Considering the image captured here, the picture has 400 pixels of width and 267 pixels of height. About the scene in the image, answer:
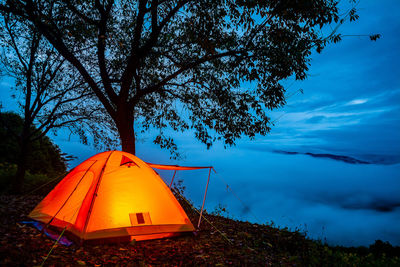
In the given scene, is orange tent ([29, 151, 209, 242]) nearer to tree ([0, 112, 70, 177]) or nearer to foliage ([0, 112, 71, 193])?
foliage ([0, 112, 71, 193])

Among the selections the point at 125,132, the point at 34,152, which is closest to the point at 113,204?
the point at 125,132

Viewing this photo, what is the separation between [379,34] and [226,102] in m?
5.50

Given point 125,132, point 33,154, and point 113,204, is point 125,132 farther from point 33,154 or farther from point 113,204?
point 33,154

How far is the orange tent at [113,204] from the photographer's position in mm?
7160

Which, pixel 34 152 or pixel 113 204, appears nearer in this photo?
pixel 113 204

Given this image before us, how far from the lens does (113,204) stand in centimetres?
747

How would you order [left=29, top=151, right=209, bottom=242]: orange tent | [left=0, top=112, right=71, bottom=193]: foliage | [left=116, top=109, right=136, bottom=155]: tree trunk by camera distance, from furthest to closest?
[left=0, top=112, right=71, bottom=193]: foliage → [left=116, top=109, right=136, bottom=155]: tree trunk → [left=29, top=151, right=209, bottom=242]: orange tent

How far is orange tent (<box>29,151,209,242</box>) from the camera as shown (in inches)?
282

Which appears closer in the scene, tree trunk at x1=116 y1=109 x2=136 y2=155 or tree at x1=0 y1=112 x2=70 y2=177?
tree trunk at x1=116 y1=109 x2=136 y2=155

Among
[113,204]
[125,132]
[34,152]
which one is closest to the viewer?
[113,204]

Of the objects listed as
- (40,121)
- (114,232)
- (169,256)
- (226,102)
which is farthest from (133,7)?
(169,256)

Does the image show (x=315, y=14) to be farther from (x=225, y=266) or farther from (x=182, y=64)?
(x=225, y=266)

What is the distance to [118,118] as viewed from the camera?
1091cm

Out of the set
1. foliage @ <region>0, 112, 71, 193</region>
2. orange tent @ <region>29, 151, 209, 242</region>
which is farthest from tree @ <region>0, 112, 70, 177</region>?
orange tent @ <region>29, 151, 209, 242</region>
